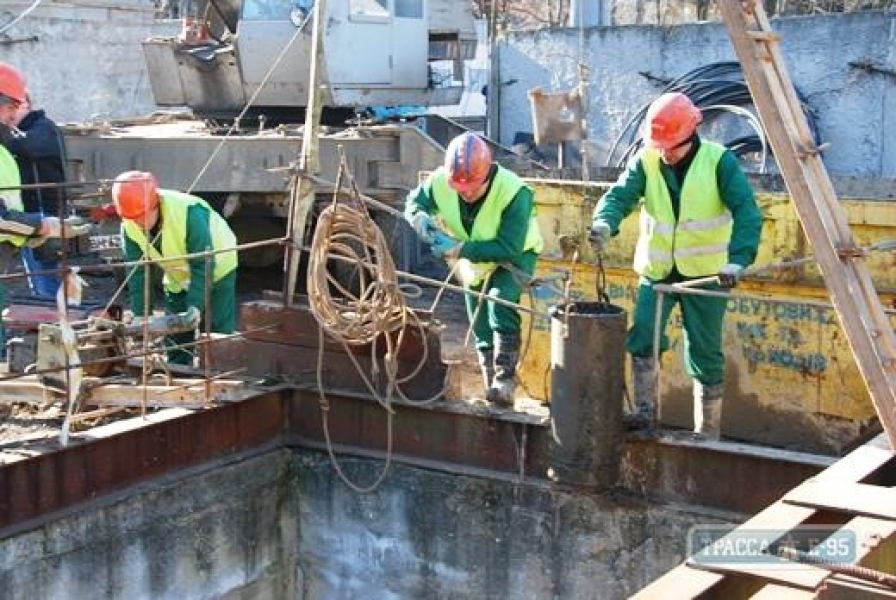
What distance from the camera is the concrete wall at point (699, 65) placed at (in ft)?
48.4

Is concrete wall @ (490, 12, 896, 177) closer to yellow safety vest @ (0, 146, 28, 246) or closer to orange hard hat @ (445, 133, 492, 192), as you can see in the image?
orange hard hat @ (445, 133, 492, 192)

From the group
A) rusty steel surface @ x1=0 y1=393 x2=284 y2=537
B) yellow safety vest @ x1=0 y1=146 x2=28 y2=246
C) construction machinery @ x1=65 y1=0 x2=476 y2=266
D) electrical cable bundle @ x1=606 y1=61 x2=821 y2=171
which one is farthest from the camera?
electrical cable bundle @ x1=606 y1=61 x2=821 y2=171

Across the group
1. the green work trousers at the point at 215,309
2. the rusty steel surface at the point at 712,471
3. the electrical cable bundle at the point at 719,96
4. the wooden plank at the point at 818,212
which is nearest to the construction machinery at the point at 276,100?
the electrical cable bundle at the point at 719,96

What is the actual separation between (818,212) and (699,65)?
40.1 ft

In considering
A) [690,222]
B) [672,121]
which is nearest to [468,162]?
[672,121]

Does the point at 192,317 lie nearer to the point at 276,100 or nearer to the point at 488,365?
the point at 488,365

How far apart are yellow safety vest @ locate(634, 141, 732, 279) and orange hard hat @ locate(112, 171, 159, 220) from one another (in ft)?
9.54

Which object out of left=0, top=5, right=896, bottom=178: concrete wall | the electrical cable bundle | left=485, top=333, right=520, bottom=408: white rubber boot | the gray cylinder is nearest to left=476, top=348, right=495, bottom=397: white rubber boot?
left=485, top=333, right=520, bottom=408: white rubber boot

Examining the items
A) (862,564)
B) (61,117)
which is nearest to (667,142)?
(862,564)

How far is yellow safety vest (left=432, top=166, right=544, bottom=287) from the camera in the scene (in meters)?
7.32

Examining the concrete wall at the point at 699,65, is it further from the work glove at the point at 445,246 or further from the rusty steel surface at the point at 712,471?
the rusty steel surface at the point at 712,471

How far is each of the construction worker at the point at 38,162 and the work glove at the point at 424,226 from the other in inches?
A: 109

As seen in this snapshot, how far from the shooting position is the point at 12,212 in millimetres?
7805

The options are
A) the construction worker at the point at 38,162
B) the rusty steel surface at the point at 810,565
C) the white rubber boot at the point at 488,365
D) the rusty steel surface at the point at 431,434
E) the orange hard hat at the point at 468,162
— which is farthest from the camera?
the construction worker at the point at 38,162
